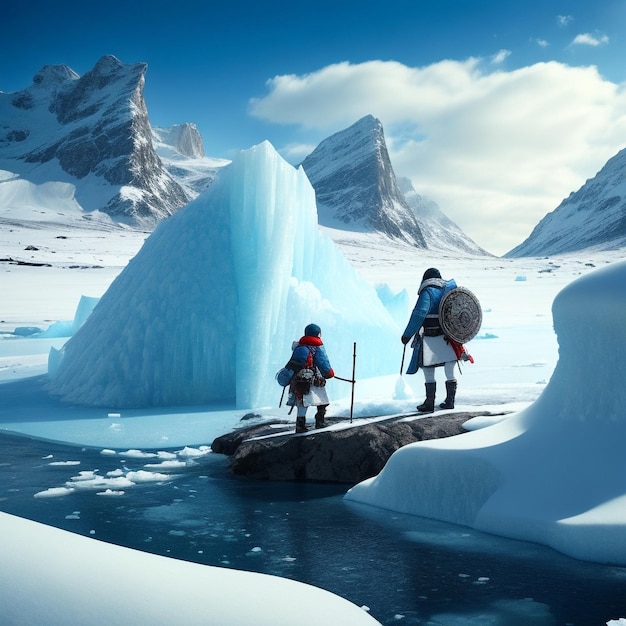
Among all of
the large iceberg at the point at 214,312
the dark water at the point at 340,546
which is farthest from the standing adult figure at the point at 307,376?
the large iceberg at the point at 214,312

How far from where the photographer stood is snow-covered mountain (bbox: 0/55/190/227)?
138375mm

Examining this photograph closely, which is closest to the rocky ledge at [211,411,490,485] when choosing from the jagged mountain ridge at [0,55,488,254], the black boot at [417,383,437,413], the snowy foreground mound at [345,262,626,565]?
the black boot at [417,383,437,413]

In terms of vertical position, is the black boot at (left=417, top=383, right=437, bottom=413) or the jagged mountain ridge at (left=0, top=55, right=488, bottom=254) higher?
the jagged mountain ridge at (left=0, top=55, right=488, bottom=254)

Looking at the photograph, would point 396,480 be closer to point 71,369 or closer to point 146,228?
point 71,369

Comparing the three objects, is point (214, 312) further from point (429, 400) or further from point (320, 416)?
point (429, 400)

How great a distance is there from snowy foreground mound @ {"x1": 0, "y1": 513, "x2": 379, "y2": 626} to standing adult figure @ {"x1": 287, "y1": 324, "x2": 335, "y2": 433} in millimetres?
4479

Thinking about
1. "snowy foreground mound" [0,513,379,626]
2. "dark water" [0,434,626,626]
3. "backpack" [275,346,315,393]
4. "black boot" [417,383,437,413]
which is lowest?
"dark water" [0,434,626,626]

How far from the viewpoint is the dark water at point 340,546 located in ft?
12.2

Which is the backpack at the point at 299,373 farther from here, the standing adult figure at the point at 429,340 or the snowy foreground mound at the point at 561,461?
the snowy foreground mound at the point at 561,461

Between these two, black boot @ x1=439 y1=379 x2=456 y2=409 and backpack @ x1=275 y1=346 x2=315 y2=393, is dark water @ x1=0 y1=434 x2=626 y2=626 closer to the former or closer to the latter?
backpack @ x1=275 y1=346 x2=315 y2=393


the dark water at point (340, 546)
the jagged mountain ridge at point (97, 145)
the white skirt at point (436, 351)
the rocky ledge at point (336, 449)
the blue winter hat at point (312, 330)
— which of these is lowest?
the dark water at point (340, 546)

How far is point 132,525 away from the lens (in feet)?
17.0

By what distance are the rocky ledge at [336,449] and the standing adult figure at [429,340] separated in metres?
0.57

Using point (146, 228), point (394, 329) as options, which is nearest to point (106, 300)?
point (394, 329)
